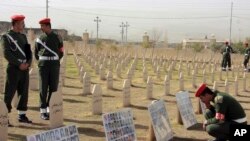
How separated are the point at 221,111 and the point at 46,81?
3.58 meters

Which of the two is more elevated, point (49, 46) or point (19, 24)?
point (19, 24)

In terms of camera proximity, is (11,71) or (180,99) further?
(180,99)

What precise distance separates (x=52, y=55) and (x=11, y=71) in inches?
36.8

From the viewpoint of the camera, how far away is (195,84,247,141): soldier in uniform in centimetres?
A: 697

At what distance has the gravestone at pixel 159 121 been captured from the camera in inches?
300

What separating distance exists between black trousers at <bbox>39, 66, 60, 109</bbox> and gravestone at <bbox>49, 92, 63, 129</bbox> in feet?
1.42

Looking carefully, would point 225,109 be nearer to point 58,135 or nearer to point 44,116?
point 58,135

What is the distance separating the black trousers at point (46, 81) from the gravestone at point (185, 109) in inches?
95.3

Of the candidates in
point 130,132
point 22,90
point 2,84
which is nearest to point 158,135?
point 130,132

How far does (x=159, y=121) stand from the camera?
7.90 meters

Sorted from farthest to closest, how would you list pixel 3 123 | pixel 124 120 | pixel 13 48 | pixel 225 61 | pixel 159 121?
pixel 225 61
pixel 13 48
pixel 159 121
pixel 3 123
pixel 124 120

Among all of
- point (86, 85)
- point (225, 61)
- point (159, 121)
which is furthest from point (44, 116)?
point (225, 61)

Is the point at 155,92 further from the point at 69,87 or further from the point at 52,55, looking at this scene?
the point at 52,55

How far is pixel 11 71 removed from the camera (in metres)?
8.37
